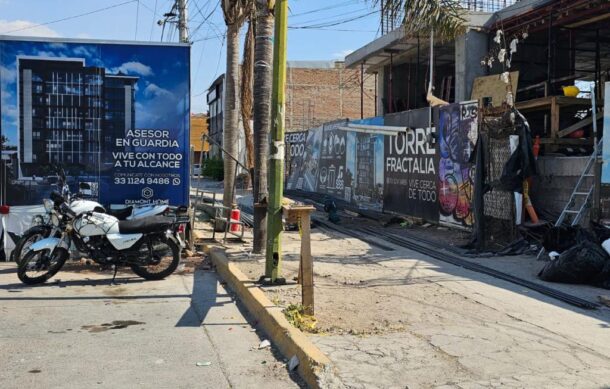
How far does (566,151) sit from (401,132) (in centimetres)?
429

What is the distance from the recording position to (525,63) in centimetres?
1850

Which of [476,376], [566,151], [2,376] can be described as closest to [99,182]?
[2,376]

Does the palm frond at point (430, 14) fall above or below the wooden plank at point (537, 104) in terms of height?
above

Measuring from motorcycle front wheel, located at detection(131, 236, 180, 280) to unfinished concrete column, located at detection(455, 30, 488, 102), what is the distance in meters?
11.3

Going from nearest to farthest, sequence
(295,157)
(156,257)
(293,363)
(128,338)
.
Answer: (293,363) < (128,338) < (156,257) < (295,157)

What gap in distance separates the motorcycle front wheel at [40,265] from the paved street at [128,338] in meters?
0.15

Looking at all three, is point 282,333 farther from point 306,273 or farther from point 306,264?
point 306,264

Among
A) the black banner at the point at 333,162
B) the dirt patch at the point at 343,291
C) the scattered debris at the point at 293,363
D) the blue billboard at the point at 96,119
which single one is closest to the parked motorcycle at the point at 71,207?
the blue billboard at the point at 96,119

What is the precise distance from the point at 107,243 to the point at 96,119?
221 centimetres

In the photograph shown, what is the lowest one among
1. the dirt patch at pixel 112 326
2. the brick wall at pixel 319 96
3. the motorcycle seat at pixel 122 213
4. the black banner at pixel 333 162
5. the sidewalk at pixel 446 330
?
the dirt patch at pixel 112 326

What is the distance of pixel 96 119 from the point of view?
973 centimetres

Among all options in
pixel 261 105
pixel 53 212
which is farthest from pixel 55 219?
pixel 261 105

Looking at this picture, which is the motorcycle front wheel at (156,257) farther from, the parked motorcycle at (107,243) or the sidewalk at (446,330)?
the sidewalk at (446,330)

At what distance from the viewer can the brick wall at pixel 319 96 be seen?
147 feet
